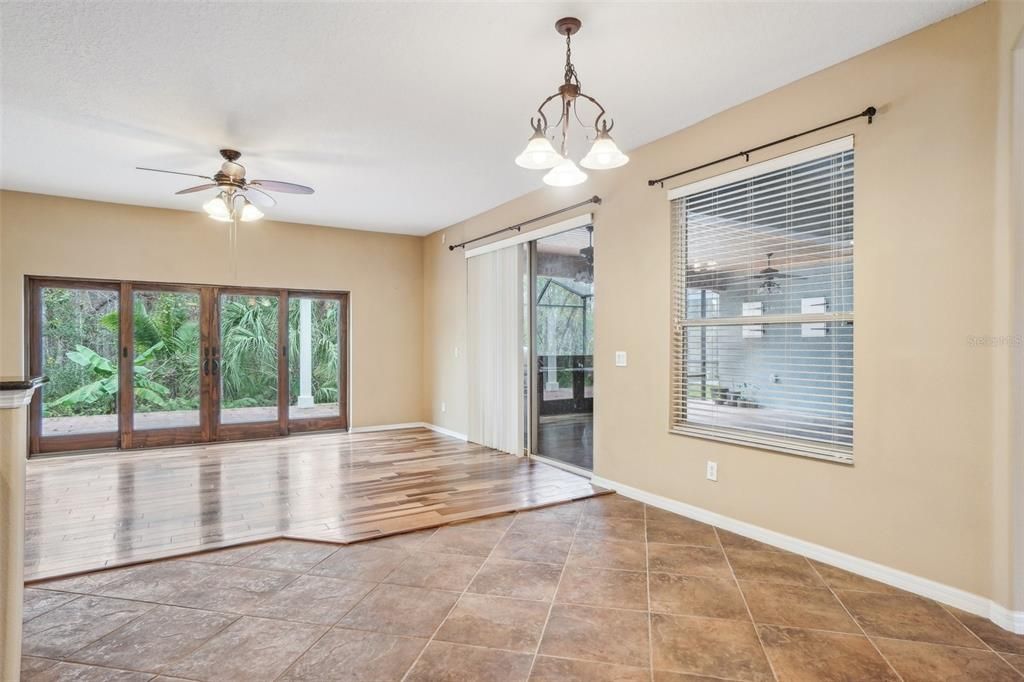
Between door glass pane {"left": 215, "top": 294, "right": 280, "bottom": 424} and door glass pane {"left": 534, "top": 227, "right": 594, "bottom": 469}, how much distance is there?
3.49 m

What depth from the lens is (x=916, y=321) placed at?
102 inches

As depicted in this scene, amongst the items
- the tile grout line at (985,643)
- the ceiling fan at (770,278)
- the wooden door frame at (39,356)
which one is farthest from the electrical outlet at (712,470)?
the wooden door frame at (39,356)

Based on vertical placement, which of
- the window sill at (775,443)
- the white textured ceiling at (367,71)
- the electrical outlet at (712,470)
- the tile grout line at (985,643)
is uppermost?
the white textured ceiling at (367,71)

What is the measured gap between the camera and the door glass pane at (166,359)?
601 centimetres

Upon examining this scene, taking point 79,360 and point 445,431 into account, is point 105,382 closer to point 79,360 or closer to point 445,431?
point 79,360

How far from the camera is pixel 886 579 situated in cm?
269

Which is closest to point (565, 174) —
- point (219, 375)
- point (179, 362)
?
point (219, 375)

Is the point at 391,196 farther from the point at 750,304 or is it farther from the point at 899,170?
the point at 899,170

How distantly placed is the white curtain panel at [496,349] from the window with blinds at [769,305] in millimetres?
2094

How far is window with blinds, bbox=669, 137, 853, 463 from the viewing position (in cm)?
296

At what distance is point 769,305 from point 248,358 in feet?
19.3

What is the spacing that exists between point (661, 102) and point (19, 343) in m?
6.38

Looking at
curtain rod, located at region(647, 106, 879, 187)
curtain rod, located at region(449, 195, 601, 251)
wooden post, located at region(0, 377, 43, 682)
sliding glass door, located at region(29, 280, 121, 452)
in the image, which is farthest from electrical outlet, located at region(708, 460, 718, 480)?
sliding glass door, located at region(29, 280, 121, 452)

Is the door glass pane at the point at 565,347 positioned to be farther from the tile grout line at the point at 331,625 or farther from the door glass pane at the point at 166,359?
the door glass pane at the point at 166,359
